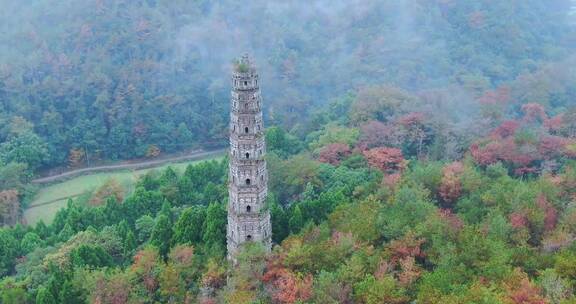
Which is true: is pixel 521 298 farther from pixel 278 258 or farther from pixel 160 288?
pixel 160 288

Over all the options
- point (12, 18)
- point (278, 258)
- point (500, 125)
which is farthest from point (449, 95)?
point (12, 18)

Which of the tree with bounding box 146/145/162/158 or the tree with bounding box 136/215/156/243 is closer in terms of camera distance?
the tree with bounding box 136/215/156/243

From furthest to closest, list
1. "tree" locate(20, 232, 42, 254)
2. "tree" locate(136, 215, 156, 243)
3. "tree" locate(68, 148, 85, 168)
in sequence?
"tree" locate(68, 148, 85, 168) < "tree" locate(136, 215, 156, 243) < "tree" locate(20, 232, 42, 254)

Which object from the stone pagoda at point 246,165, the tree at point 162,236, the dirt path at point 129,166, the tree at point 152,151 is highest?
the stone pagoda at point 246,165

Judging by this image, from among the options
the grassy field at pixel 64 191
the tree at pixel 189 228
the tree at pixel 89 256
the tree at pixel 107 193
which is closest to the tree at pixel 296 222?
the tree at pixel 189 228

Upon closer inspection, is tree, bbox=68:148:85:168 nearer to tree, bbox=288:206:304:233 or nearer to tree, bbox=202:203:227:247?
tree, bbox=202:203:227:247

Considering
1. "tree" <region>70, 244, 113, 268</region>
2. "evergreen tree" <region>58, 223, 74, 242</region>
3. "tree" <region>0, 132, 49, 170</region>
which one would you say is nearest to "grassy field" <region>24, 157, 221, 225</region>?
"tree" <region>0, 132, 49, 170</region>

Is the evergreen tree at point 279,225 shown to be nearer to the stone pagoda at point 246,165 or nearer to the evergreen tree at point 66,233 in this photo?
the stone pagoda at point 246,165
